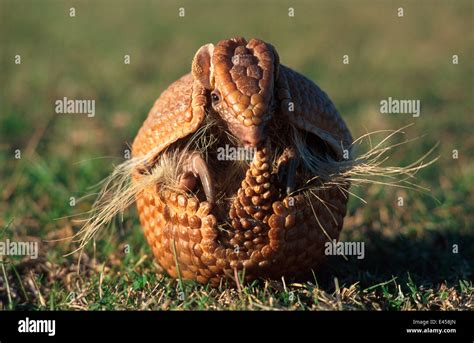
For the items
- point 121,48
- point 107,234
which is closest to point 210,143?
point 107,234

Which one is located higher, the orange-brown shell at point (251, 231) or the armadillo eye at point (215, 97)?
the armadillo eye at point (215, 97)

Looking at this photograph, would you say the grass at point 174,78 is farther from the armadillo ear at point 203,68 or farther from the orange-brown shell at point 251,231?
the armadillo ear at point 203,68

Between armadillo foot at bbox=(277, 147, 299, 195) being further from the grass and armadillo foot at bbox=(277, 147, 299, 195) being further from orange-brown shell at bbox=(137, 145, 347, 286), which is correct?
the grass

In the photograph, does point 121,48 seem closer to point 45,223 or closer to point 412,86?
point 412,86

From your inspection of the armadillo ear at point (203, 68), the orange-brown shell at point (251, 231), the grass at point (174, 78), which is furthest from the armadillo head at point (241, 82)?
the grass at point (174, 78)

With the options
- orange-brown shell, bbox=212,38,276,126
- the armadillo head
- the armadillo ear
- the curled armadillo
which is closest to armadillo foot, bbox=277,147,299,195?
the curled armadillo

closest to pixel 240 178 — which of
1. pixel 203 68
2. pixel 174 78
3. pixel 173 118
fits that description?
pixel 173 118
